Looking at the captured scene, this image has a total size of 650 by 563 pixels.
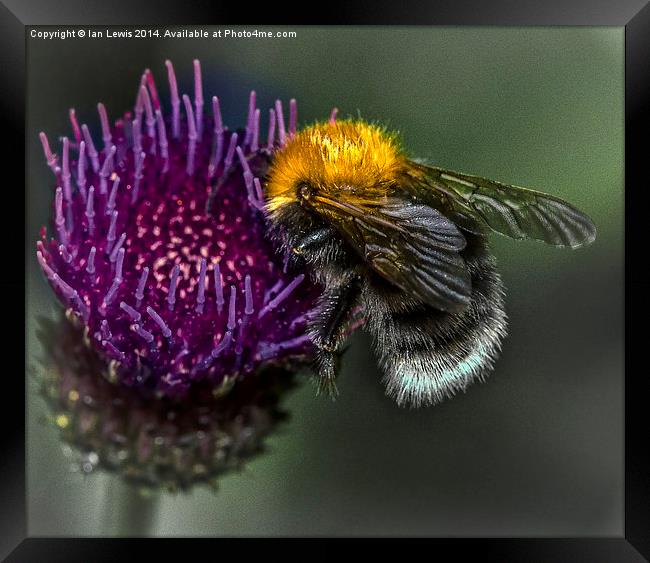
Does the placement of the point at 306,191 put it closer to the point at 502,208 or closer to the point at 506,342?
the point at 502,208

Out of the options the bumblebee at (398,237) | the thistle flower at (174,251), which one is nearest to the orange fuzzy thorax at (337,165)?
the bumblebee at (398,237)

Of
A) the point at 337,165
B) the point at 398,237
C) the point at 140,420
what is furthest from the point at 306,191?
the point at 140,420

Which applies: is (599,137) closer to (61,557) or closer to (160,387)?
(160,387)

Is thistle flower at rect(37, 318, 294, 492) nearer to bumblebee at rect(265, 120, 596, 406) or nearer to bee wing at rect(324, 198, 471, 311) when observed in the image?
bumblebee at rect(265, 120, 596, 406)
